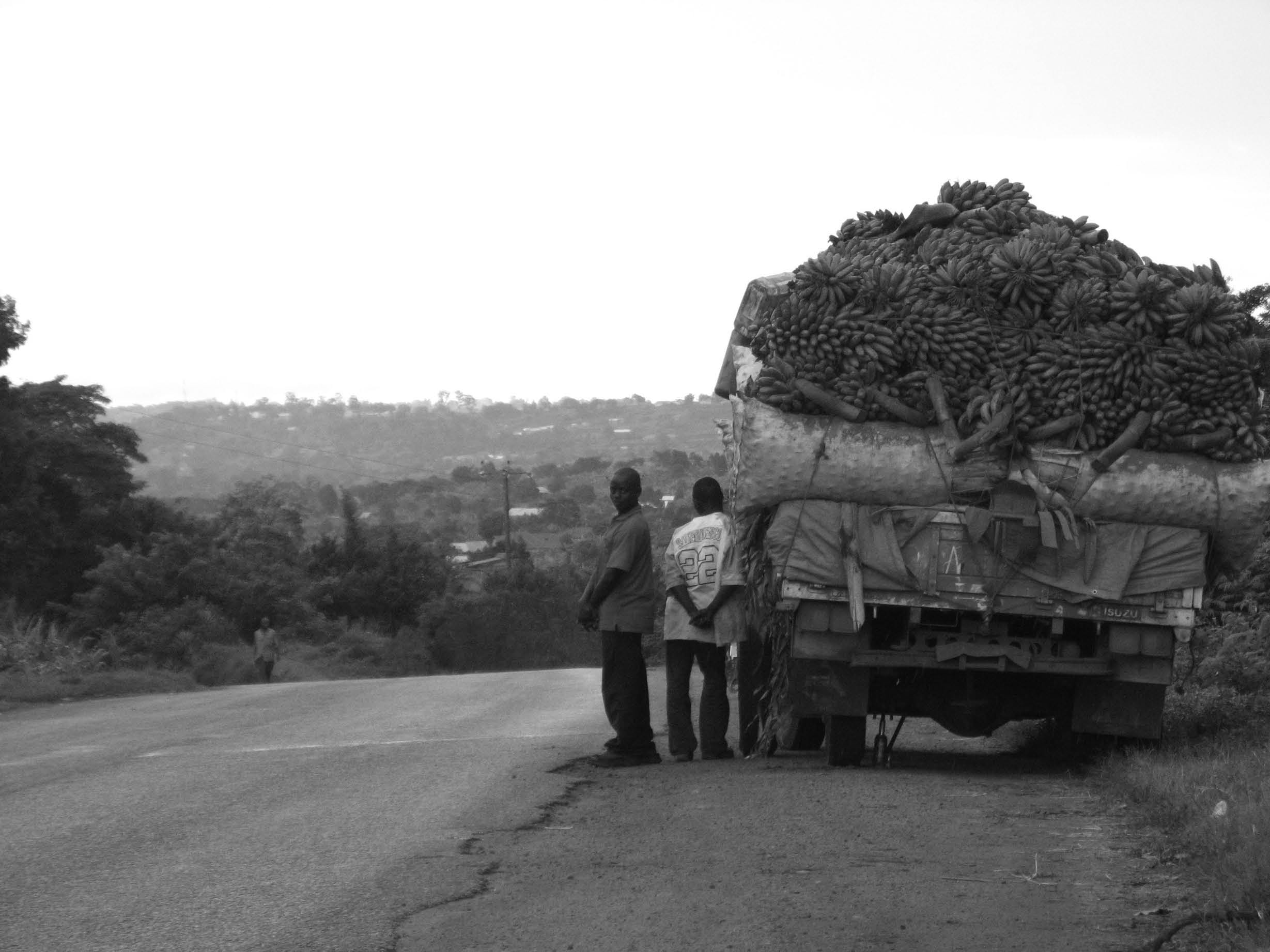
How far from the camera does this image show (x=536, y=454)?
170 m

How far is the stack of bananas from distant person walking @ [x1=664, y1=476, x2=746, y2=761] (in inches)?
51.4

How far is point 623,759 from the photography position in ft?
33.6

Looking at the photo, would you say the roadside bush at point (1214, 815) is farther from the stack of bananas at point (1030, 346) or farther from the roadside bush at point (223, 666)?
the roadside bush at point (223, 666)

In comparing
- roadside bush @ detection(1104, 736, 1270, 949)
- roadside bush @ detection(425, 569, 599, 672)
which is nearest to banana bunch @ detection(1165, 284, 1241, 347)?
roadside bush @ detection(1104, 736, 1270, 949)

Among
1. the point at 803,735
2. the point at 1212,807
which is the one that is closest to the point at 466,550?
the point at 803,735

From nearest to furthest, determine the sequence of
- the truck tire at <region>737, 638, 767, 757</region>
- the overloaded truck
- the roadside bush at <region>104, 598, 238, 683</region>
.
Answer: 1. the overloaded truck
2. the truck tire at <region>737, 638, 767, 757</region>
3. the roadside bush at <region>104, 598, 238, 683</region>

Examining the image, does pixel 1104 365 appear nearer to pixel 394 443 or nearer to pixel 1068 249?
pixel 1068 249

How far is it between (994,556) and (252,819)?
4.25 metres

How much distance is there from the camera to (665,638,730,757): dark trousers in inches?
416

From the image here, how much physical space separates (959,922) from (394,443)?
18425 centimetres

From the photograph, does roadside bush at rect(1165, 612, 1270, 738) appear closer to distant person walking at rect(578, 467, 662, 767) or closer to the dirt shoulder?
the dirt shoulder

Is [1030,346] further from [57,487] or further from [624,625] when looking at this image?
[57,487]

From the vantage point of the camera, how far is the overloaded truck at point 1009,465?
9070 mm

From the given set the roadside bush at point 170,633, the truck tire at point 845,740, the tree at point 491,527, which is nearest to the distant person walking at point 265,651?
the roadside bush at point 170,633
